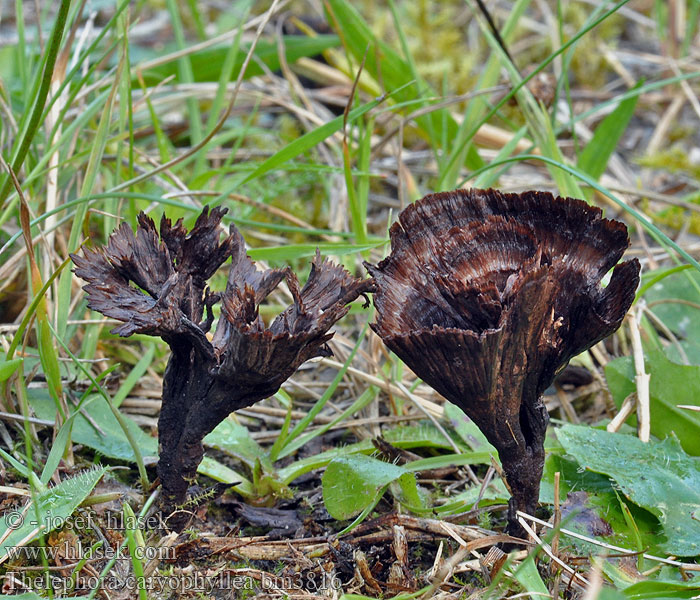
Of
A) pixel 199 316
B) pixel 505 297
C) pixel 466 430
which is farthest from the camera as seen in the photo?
pixel 466 430

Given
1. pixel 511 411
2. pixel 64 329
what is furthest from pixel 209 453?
pixel 511 411

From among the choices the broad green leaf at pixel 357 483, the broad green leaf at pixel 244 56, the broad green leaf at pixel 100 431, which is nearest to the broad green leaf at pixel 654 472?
the broad green leaf at pixel 357 483

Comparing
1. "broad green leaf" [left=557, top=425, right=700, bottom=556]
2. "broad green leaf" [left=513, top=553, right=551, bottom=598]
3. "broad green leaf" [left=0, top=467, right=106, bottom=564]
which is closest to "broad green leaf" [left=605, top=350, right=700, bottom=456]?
"broad green leaf" [left=557, top=425, right=700, bottom=556]

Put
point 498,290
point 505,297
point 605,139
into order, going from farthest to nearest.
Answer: point 605,139 → point 498,290 → point 505,297

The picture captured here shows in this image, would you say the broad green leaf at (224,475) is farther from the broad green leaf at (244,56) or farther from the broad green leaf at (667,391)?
the broad green leaf at (244,56)

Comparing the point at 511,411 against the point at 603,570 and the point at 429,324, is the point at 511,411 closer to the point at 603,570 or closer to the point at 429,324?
the point at 429,324

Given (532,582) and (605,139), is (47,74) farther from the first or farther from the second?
(605,139)

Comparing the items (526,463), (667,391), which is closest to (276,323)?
(526,463)
